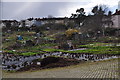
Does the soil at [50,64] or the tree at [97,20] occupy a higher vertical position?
the tree at [97,20]

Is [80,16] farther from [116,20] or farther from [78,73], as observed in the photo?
[78,73]

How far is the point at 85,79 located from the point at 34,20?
229 ft

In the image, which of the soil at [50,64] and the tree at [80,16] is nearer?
the soil at [50,64]

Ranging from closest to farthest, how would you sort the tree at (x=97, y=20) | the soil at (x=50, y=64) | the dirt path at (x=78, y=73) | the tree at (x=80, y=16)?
1. the dirt path at (x=78, y=73)
2. the soil at (x=50, y=64)
3. the tree at (x=97, y=20)
4. the tree at (x=80, y=16)

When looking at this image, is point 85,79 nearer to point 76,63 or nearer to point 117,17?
point 76,63

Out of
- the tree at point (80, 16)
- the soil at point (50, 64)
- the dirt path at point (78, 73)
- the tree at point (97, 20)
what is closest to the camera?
the dirt path at point (78, 73)

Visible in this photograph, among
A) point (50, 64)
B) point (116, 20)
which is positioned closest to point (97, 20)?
point (116, 20)

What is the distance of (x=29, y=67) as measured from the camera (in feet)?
44.9

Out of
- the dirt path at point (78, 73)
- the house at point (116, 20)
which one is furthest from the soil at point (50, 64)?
the house at point (116, 20)

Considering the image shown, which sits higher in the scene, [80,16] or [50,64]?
[80,16]

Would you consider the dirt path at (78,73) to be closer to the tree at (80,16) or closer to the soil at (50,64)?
the soil at (50,64)

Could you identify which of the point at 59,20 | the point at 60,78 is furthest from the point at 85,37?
the point at 59,20

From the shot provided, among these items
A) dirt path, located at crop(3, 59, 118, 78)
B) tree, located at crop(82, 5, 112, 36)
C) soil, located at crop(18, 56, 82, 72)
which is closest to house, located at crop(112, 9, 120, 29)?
tree, located at crop(82, 5, 112, 36)

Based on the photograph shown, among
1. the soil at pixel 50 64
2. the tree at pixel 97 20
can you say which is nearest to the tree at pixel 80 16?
the tree at pixel 97 20
